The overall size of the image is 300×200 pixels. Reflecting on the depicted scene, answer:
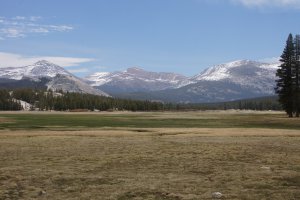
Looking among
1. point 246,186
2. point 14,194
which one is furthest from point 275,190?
point 14,194

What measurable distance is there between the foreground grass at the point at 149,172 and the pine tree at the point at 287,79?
71.1m

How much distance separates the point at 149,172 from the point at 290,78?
3667 inches


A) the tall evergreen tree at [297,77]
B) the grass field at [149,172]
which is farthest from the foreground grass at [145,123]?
the grass field at [149,172]

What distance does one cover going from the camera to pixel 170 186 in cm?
2150

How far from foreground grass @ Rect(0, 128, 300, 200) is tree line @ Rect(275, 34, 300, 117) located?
231 ft

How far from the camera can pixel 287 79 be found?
112m

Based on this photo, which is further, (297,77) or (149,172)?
(297,77)

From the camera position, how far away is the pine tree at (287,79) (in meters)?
108

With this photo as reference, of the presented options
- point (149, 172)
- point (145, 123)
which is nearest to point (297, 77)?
point (145, 123)

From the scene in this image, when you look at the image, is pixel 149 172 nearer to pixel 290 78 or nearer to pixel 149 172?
pixel 149 172

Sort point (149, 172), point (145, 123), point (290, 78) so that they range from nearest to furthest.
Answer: point (149, 172) → point (145, 123) → point (290, 78)

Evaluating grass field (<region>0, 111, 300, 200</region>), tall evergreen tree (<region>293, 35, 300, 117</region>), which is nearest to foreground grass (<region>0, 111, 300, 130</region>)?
tall evergreen tree (<region>293, 35, 300, 117</region>)

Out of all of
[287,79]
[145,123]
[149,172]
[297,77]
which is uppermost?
[297,77]

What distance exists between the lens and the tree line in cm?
10694
